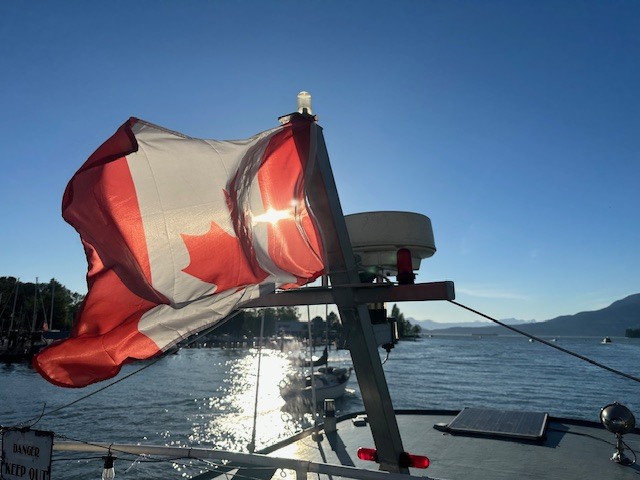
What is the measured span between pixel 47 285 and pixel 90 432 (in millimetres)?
114626

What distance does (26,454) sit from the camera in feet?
14.7

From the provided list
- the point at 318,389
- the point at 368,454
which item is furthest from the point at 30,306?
the point at 368,454

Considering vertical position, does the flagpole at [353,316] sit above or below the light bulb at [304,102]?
below

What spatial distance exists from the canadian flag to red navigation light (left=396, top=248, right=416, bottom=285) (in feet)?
2.78

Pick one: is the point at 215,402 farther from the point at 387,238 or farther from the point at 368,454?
the point at 387,238

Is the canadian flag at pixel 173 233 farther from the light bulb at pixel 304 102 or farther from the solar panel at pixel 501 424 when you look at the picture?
the solar panel at pixel 501 424

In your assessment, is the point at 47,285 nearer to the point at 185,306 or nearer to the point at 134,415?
the point at 134,415

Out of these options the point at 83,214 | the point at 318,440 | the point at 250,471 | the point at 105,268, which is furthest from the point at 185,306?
the point at 318,440

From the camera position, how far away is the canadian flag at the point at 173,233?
4.23 m

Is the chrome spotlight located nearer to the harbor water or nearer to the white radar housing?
the white radar housing

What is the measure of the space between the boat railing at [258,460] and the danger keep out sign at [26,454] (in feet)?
1.66

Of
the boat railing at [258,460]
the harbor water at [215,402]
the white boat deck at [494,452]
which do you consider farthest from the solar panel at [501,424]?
the harbor water at [215,402]

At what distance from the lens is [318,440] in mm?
10484

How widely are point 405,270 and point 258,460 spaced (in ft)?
8.08
